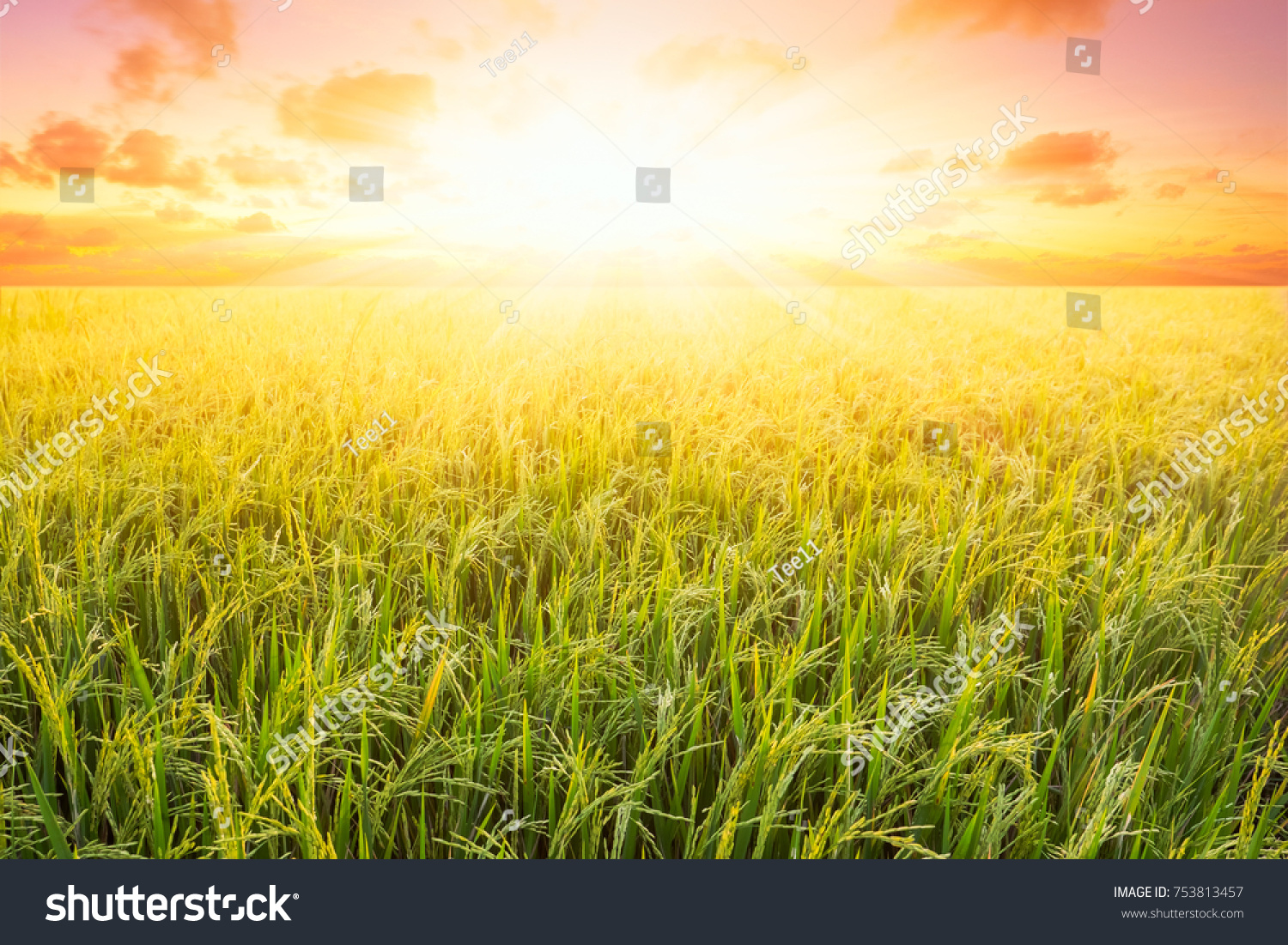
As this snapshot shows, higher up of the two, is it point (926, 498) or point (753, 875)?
point (926, 498)

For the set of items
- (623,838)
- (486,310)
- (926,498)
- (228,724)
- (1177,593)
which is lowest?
(623,838)

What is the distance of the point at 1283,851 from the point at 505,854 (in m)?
A: 1.84

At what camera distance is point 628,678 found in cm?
169

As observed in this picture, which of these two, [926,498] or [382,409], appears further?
[382,409]

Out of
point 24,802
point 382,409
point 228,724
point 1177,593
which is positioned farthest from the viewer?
point 382,409

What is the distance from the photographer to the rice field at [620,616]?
1404 millimetres

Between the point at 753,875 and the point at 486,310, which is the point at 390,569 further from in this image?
the point at 486,310

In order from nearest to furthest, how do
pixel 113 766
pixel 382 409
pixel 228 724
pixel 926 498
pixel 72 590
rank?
pixel 113 766 → pixel 228 724 → pixel 72 590 → pixel 926 498 → pixel 382 409

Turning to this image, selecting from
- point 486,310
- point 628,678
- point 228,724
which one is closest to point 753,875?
point 628,678

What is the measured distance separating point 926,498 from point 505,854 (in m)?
1.98

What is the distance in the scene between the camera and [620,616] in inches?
72.5

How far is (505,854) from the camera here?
140 cm

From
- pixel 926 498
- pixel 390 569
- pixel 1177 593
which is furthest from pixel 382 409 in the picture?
pixel 1177 593

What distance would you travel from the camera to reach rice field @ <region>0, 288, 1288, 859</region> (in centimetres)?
140
